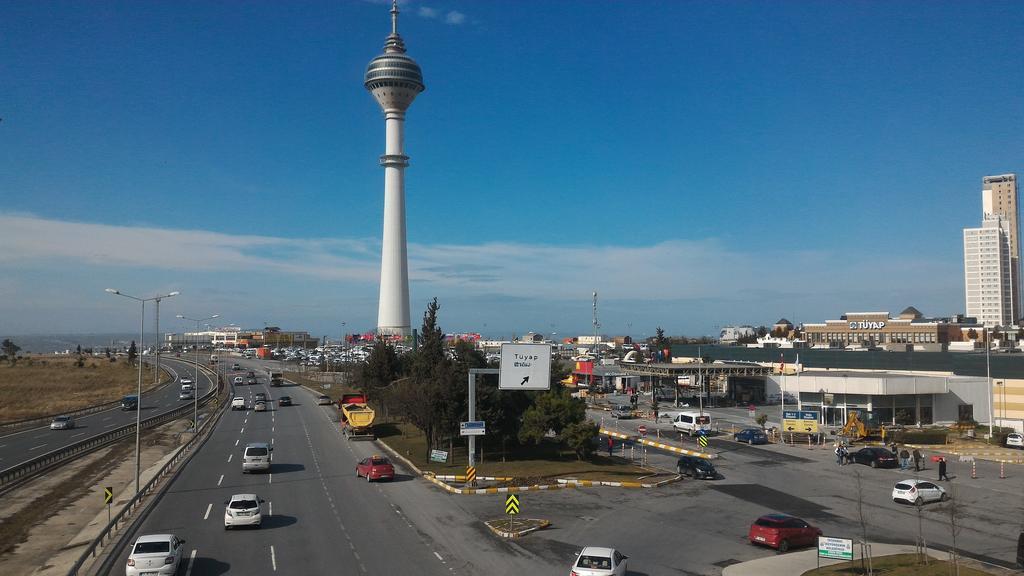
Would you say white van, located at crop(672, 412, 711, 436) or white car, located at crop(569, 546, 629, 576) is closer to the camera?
white car, located at crop(569, 546, 629, 576)

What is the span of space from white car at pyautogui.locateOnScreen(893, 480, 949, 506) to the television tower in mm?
157878

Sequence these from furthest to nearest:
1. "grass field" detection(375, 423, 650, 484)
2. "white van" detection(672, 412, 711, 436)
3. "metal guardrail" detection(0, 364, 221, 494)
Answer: "white van" detection(672, 412, 711, 436) < "metal guardrail" detection(0, 364, 221, 494) < "grass field" detection(375, 423, 650, 484)

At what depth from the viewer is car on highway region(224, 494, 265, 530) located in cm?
2580

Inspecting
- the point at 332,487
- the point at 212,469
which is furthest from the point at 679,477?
the point at 212,469

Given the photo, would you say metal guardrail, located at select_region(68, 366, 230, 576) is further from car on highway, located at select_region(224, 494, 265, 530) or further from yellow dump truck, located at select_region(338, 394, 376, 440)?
yellow dump truck, located at select_region(338, 394, 376, 440)

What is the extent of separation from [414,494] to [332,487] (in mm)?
4305

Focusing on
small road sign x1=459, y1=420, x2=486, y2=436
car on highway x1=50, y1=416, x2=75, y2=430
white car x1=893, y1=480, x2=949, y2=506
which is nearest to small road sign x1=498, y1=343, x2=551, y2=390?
small road sign x1=459, y1=420, x2=486, y2=436

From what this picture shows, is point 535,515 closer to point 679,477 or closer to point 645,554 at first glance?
point 645,554

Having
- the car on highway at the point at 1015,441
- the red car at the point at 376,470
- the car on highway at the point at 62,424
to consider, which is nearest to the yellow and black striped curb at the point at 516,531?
the red car at the point at 376,470

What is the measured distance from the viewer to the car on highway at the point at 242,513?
25797 mm

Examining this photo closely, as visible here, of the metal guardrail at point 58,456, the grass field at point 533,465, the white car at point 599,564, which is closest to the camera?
the white car at point 599,564

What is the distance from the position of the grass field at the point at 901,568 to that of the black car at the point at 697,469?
50.0ft

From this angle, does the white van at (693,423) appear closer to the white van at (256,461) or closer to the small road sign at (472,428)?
the small road sign at (472,428)

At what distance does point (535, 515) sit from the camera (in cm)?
2895
